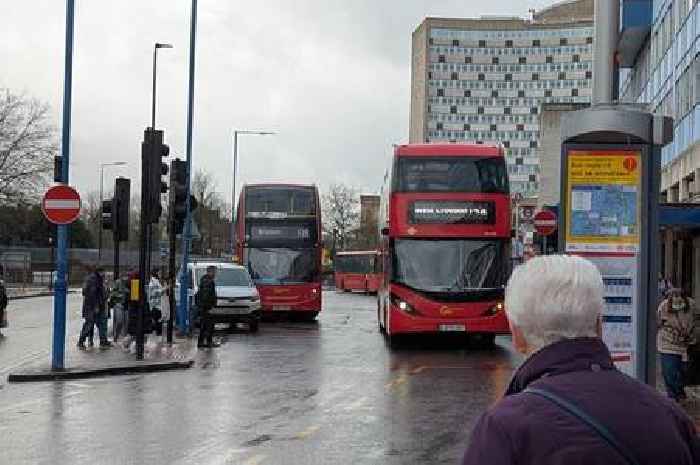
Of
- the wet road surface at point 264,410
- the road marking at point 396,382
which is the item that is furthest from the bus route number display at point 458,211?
the road marking at point 396,382

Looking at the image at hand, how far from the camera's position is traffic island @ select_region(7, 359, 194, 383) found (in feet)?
54.0

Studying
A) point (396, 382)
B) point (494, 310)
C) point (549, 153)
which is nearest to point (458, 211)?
point (494, 310)

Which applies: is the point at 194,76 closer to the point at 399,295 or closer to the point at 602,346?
the point at 399,295

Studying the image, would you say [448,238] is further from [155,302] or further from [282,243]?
[282,243]

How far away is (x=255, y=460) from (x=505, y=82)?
159840 mm

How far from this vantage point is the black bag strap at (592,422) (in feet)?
8.38

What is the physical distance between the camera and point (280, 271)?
33875 mm

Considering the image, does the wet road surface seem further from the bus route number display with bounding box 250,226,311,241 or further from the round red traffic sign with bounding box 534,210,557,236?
the bus route number display with bounding box 250,226,311,241

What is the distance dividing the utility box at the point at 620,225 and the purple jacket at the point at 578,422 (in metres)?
6.81

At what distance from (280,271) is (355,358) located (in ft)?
41.9

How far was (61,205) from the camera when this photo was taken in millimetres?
17250

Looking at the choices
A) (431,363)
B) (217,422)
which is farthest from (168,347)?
(217,422)

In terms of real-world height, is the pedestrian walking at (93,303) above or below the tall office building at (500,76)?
below

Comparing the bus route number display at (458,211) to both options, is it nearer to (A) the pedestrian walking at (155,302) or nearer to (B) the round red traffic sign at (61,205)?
(A) the pedestrian walking at (155,302)
